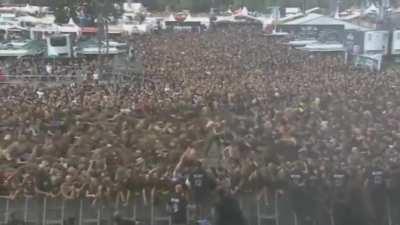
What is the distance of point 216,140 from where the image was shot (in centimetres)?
737

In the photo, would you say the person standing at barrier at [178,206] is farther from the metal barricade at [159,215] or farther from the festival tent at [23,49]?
the festival tent at [23,49]

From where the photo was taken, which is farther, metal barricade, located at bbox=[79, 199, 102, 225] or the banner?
the banner

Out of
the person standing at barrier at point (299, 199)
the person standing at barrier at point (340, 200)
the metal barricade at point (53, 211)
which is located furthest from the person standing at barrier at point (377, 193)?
the metal barricade at point (53, 211)

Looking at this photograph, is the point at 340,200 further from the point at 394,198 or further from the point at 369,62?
the point at 369,62

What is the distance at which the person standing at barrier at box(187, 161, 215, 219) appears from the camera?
5798 mm

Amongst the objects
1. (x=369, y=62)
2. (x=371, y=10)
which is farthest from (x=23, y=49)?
(x=371, y=10)

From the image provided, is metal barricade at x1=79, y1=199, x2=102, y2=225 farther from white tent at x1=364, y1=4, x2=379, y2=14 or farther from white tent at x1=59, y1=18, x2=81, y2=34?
white tent at x1=364, y1=4, x2=379, y2=14

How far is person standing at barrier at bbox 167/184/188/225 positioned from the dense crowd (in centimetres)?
5

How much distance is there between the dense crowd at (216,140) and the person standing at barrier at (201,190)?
0.03ft

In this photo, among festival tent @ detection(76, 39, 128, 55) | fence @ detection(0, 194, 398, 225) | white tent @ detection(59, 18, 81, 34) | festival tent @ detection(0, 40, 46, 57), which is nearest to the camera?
fence @ detection(0, 194, 398, 225)

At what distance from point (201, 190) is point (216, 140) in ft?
5.23

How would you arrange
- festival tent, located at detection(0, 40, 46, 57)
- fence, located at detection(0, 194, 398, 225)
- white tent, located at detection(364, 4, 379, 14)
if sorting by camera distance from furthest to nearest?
1. white tent, located at detection(364, 4, 379, 14)
2. festival tent, located at detection(0, 40, 46, 57)
3. fence, located at detection(0, 194, 398, 225)

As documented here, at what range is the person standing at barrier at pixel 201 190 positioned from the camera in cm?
580

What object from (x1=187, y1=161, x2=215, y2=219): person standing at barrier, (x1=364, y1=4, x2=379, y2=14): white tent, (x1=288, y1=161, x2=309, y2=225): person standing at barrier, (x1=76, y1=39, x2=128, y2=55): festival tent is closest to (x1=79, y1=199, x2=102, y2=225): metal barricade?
(x1=187, y1=161, x2=215, y2=219): person standing at barrier
